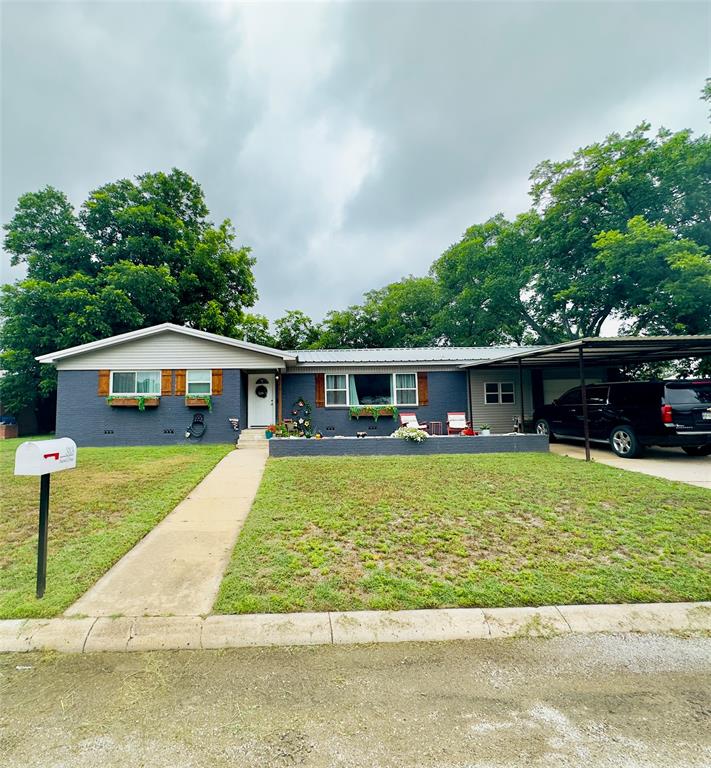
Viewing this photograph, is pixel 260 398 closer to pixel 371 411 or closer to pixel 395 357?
pixel 371 411

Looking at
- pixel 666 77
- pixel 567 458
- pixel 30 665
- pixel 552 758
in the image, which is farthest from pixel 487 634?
pixel 666 77

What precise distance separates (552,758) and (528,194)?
1120 inches

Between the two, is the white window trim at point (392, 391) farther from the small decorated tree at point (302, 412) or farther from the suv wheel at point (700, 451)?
the suv wheel at point (700, 451)

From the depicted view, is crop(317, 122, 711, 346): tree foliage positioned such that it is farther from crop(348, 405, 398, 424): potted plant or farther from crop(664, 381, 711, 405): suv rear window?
crop(348, 405, 398, 424): potted plant

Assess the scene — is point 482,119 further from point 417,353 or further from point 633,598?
point 633,598

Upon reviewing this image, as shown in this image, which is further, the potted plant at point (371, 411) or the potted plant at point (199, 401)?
the potted plant at point (371, 411)

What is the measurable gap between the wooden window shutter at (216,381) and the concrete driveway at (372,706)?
10.7 meters

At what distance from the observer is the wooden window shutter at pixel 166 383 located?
506 inches

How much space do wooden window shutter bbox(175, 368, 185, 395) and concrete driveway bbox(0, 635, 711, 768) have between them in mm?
11104

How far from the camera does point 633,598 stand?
9.80 feet

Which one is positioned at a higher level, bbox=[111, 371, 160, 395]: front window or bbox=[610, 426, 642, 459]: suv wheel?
bbox=[111, 371, 160, 395]: front window

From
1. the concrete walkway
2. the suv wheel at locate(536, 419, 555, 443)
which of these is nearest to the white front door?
the concrete walkway

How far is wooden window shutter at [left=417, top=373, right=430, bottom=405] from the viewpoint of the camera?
46.7 feet

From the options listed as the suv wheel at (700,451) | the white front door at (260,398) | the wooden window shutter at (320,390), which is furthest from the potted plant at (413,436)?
the suv wheel at (700,451)
